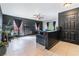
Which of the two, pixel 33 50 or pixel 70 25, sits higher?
pixel 70 25

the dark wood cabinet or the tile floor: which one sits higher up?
the dark wood cabinet

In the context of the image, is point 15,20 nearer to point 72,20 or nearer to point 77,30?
point 72,20

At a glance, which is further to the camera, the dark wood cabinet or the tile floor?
the dark wood cabinet

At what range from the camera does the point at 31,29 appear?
370 cm

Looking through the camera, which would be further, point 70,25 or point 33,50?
point 70,25

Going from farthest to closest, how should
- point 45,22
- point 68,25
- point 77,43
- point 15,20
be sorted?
point 68,25 < point 77,43 < point 15,20 < point 45,22


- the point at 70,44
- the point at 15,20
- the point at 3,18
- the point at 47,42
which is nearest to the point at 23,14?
the point at 15,20

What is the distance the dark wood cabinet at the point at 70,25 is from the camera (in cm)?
515

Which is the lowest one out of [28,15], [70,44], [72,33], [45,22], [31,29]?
[70,44]

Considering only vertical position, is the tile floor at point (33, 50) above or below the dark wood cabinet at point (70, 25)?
below

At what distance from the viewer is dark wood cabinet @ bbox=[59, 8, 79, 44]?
5152 mm

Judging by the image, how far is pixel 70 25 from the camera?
5762mm

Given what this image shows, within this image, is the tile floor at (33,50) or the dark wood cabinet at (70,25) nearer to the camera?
the tile floor at (33,50)

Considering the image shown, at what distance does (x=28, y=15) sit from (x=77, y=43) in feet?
11.5
